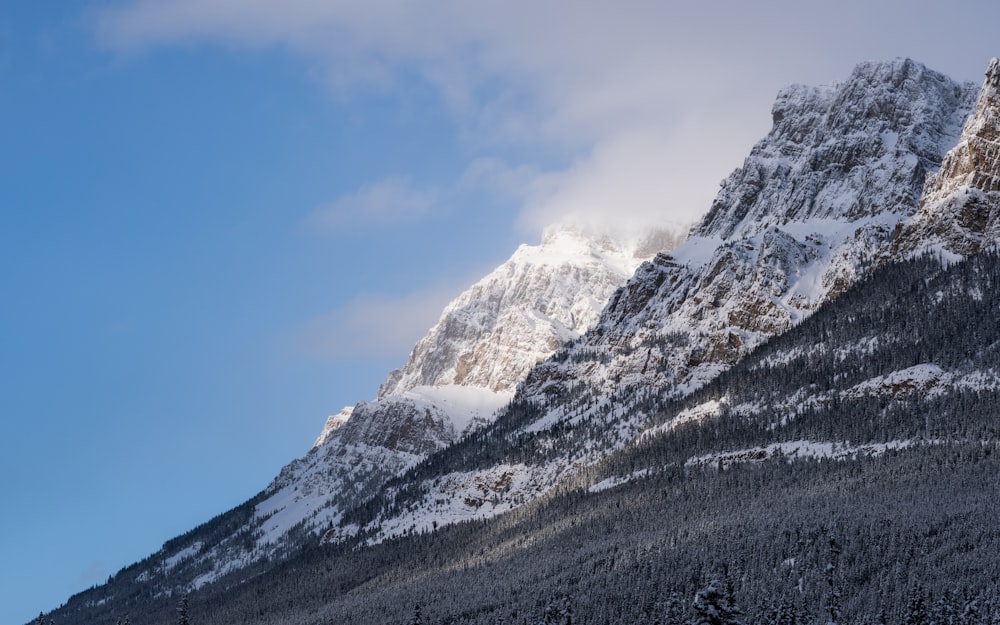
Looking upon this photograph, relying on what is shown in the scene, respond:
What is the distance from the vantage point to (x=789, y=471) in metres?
182

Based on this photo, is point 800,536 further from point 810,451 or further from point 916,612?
point 810,451

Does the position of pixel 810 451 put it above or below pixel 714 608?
above

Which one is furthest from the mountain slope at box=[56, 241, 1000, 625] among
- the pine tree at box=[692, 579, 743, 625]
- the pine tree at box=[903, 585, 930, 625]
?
the pine tree at box=[692, 579, 743, 625]

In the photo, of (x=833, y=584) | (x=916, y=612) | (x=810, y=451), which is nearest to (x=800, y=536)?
(x=833, y=584)

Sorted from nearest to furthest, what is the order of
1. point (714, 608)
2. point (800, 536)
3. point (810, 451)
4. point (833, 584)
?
point (714, 608) < point (833, 584) < point (800, 536) < point (810, 451)

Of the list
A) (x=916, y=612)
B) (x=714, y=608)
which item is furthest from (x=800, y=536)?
(x=714, y=608)

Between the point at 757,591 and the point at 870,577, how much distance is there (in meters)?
13.9

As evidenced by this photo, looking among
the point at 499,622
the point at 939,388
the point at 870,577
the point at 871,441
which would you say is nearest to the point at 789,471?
the point at 871,441

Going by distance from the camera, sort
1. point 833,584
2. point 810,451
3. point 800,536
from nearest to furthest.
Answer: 1. point 833,584
2. point 800,536
3. point 810,451

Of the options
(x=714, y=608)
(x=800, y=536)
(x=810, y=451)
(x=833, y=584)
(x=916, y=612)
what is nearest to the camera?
(x=714, y=608)

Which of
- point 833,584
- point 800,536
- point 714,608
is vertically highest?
point 714,608

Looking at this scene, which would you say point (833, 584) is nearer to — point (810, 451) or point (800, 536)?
point (800, 536)

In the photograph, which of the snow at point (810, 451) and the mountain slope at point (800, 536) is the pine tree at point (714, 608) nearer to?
the mountain slope at point (800, 536)

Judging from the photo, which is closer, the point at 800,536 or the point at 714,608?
the point at 714,608
